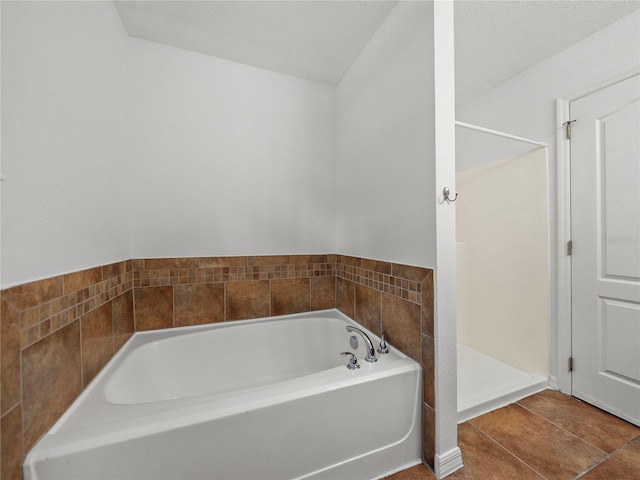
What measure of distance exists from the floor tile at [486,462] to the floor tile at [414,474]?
0.09m

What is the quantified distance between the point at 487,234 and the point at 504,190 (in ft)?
1.23

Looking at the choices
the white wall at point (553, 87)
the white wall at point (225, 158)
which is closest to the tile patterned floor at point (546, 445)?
the white wall at point (553, 87)

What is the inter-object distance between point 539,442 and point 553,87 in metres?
2.21

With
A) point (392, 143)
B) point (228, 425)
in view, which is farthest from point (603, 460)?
point (392, 143)

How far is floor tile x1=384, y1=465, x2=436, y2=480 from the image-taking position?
45.2 inches

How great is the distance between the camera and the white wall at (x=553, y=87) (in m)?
1.49

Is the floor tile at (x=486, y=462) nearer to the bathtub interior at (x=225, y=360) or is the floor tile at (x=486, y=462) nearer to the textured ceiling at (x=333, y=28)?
the bathtub interior at (x=225, y=360)

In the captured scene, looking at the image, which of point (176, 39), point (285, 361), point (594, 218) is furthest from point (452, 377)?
point (176, 39)

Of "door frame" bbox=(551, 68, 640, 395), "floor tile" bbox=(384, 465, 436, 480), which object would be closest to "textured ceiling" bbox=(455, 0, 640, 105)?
"door frame" bbox=(551, 68, 640, 395)

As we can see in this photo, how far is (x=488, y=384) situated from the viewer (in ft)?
5.82

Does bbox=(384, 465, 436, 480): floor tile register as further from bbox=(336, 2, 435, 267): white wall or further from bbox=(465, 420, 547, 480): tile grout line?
bbox=(336, 2, 435, 267): white wall

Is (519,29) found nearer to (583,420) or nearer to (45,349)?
(583,420)

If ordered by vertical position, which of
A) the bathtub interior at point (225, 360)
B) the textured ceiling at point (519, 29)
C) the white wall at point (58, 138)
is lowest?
the bathtub interior at point (225, 360)

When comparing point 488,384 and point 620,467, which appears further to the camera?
point 488,384
